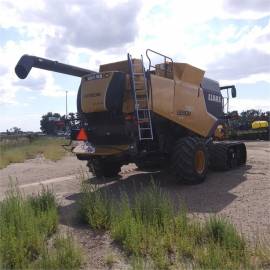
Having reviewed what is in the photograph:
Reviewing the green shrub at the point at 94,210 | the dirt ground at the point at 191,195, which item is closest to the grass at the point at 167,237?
the green shrub at the point at 94,210

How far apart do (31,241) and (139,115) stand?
17.9ft

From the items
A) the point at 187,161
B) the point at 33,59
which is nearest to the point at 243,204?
the point at 187,161

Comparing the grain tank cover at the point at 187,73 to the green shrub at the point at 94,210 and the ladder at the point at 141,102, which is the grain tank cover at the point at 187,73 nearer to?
the ladder at the point at 141,102

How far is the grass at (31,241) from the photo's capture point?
5551mm

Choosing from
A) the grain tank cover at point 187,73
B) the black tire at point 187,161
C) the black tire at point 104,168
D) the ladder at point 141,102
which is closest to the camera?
the ladder at point 141,102

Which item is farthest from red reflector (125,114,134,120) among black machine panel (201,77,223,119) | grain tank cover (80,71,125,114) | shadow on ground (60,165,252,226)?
black machine panel (201,77,223,119)

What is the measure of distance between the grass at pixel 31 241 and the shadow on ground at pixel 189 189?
771 millimetres

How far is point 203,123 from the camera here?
13.4 metres

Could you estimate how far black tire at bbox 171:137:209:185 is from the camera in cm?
1129

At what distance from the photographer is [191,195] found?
10273 mm

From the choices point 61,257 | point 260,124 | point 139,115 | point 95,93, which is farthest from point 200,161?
point 260,124

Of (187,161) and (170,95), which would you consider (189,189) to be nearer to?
(187,161)

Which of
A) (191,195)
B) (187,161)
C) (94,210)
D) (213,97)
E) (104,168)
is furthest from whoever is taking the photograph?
(213,97)

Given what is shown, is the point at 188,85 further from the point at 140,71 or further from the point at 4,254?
the point at 4,254
